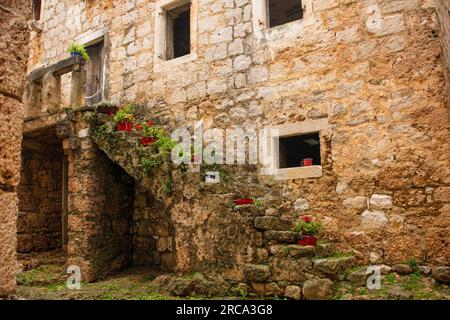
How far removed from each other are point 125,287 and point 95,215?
1177 millimetres

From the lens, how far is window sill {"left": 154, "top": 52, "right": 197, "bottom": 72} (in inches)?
261

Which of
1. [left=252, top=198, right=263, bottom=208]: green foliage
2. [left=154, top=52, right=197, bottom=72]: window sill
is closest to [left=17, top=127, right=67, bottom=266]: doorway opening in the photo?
[left=154, top=52, right=197, bottom=72]: window sill

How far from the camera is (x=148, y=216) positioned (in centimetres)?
665

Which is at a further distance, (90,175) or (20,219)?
(20,219)

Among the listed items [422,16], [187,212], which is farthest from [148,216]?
[422,16]

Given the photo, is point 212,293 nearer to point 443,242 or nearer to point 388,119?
point 443,242

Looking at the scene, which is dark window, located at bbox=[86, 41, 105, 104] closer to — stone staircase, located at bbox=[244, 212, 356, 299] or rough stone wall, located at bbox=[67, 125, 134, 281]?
rough stone wall, located at bbox=[67, 125, 134, 281]

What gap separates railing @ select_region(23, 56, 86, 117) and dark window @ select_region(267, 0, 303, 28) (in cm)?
476

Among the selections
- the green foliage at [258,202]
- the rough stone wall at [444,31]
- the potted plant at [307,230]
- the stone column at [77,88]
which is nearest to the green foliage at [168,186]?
the green foliage at [258,202]

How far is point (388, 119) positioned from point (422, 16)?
4.33 feet

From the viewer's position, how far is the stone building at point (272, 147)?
4.46 metres

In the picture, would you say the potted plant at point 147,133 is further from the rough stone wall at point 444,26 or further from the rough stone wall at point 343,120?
the rough stone wall at point 444,26

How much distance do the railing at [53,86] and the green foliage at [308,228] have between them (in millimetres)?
4136
